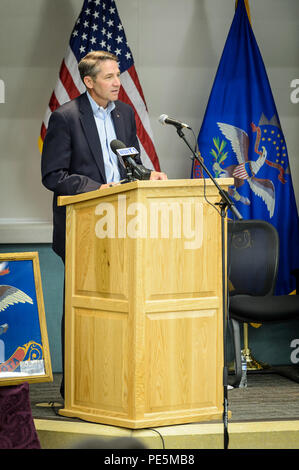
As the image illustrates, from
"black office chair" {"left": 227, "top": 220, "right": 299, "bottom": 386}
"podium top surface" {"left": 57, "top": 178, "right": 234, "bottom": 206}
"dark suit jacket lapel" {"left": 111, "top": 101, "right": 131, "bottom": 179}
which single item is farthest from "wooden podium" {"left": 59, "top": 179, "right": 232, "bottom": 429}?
"black office chair" {"left": 227, "top": 220, "right": 299, "bottom": 386}

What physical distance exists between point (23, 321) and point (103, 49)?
8.56 ft

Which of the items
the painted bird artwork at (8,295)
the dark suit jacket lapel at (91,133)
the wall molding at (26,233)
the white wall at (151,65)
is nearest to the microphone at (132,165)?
the dark suit jacket lapel at (91,133)

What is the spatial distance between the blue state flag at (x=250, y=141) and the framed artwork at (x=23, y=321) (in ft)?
7.32

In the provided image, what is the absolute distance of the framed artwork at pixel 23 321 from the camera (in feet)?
8.15

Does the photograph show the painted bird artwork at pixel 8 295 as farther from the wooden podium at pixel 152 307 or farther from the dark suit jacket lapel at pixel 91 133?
the dark suit jacket lapel at pixel 91 133

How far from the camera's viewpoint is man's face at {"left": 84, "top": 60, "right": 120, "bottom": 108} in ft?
10.3

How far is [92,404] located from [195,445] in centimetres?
51

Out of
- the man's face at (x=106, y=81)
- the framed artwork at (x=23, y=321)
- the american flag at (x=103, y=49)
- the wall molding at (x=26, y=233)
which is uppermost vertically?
the american flag at (x=103, y=49)

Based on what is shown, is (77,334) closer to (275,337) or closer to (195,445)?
(195,445)

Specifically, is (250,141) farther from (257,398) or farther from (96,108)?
(257,398)

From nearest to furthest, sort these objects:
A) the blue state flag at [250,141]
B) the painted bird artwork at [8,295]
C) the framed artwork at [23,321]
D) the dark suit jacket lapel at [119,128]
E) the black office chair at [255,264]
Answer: the framed artwork at [23,321], the painted bird artwork at [8,295], the dark suit jacket lapel at [119,128], the black office chair at [255,264], the blue state flag at [250,141]

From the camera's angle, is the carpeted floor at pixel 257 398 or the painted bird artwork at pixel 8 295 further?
the carpeted floor at pixel 257 398

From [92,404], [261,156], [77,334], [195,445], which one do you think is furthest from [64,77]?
[195,445]

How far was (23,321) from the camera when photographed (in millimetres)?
2596
